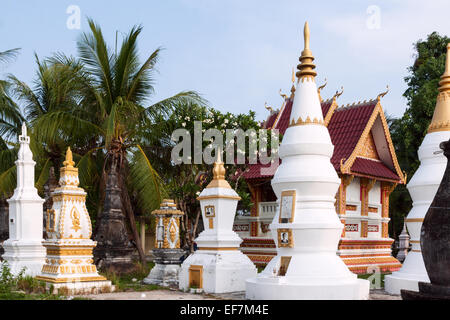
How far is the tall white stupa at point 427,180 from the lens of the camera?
1168 centimetres

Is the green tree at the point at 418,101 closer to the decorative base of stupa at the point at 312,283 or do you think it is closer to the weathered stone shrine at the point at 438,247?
the decorative base of stupa at the point at 312,283

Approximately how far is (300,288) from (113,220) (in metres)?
7.97

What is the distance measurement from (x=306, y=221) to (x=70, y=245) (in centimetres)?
530

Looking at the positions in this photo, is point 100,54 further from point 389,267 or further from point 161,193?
point 389,267

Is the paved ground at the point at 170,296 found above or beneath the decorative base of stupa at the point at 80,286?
beneath

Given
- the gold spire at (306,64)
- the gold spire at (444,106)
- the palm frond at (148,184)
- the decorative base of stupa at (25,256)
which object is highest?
the gold spire at (306,64)

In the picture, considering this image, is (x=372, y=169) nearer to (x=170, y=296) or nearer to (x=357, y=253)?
(x=357, y=253)

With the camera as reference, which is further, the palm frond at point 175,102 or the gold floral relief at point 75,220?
the palm frond at point 175,102

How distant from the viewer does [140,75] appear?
55.2ft

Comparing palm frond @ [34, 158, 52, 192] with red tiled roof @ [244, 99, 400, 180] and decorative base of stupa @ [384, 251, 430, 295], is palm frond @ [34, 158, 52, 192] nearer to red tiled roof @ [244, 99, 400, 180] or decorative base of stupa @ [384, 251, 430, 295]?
red tiled roof @ [244, 99, 400, 180]

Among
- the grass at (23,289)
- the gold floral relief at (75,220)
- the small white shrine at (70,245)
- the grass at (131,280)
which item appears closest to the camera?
the grass at (23,289)

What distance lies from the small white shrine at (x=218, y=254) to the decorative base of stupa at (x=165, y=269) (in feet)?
3.56

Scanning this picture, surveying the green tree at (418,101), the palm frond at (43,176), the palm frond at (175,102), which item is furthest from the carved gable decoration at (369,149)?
the palm frond at (43,176)

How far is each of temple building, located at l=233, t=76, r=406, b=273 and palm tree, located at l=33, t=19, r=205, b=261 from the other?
4466mm
